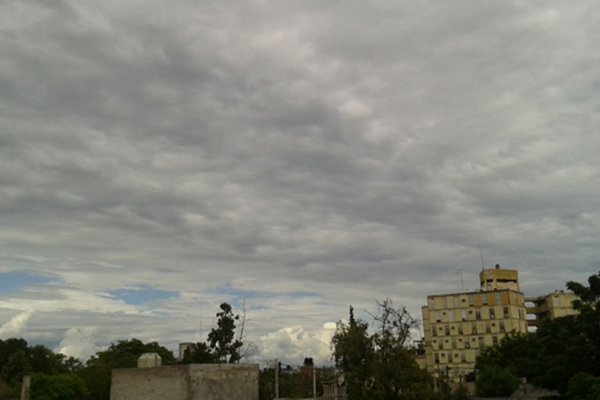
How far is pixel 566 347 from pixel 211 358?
25495mm

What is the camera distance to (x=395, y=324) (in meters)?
35.2

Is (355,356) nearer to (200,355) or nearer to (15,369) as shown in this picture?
(200,355)

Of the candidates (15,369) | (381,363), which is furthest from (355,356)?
(15,369)

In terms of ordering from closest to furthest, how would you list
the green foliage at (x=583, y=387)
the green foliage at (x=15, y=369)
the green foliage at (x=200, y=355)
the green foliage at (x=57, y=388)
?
the green foliage at (x=583, y=387) < the green foliage at (x=200, y=355) < the green foliage at (x=57, y=388) < the green foliage at (x=15, y=369)

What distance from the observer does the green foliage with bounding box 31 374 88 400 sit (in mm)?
51719

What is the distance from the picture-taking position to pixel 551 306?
108m

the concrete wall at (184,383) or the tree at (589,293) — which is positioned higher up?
the tree at (589,293)

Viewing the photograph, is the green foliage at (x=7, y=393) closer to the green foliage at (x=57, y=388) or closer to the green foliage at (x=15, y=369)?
the green foliage at (x=57, y=388)

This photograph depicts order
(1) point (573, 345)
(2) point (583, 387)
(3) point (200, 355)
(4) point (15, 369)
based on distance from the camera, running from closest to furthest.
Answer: (2) point (583, 387) < (1) point (573, 345) < (3) point (200, 355) < (4) point (15, 369)

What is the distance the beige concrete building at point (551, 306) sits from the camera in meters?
107

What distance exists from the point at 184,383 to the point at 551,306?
103 meters

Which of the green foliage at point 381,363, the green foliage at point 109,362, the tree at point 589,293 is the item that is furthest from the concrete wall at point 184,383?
the green foliage at point 109,362

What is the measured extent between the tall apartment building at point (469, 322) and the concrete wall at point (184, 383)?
84616mm

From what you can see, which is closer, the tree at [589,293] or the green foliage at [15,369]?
the tree at [589,293]
